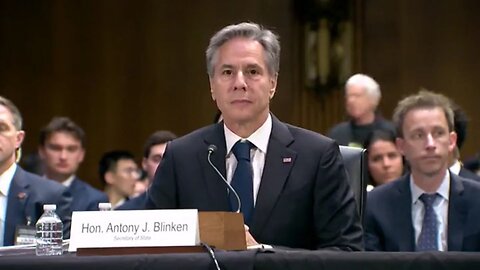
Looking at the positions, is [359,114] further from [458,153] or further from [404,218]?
[404,218]

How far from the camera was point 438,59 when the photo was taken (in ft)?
31.1

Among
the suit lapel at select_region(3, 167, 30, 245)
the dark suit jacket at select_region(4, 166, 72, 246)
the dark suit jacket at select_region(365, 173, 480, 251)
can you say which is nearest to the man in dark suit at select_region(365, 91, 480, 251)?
the dark suit jacket at select_region(365, 173, 480, 251)

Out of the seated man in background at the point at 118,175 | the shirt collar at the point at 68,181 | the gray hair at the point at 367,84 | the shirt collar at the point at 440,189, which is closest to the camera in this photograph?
the shirt collar at the point at 440,189

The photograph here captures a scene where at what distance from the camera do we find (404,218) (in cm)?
506

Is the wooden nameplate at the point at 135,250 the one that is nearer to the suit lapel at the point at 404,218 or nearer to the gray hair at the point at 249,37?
the gray hair at the point at 249,37

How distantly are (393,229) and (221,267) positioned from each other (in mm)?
1954

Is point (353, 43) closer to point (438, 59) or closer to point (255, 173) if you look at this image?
point (438, 59)

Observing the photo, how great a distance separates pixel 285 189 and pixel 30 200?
175 centimetres

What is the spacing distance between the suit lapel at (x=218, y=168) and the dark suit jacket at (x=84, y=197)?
8.45 feet

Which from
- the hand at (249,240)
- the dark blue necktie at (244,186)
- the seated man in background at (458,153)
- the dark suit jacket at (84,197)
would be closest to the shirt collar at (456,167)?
the seated man in background at (458,153)

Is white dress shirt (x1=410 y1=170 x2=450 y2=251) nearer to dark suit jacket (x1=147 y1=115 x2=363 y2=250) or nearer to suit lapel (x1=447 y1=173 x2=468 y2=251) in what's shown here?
suit lapel (x1=447 y1=173 x2=468 y2=251)

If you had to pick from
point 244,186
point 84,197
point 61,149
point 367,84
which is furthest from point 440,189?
point 61,149

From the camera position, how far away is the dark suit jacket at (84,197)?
6.71 m

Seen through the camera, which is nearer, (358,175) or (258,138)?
(258,138)
